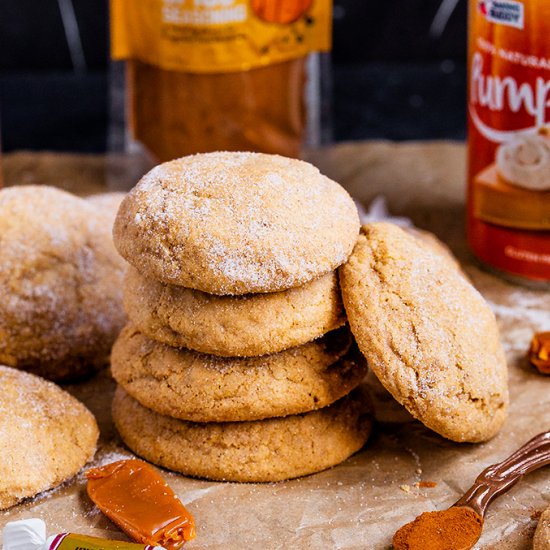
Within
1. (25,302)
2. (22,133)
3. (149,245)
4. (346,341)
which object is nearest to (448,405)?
(346,341)

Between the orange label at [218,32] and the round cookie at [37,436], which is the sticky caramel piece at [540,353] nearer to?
the round cookie at [37,436]

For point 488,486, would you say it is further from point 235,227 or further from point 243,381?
point 235,227

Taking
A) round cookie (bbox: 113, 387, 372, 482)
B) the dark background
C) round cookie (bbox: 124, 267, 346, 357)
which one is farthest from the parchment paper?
the dark background

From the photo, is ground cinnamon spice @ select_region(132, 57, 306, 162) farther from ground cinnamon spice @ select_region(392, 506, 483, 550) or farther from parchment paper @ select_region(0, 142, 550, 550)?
ground cinnamon spice @ select_region(392, 506, 483, 550)

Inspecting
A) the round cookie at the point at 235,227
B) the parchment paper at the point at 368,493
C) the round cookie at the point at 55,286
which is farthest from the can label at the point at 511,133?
the round cookie at the point at 55,286

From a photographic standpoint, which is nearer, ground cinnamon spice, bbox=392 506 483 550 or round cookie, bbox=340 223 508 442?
ground cinnamon spice, bbox=392 506 483 550

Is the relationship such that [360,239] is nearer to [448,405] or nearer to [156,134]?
[448,405]

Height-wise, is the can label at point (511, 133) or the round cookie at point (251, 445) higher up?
the can label at point (511, 133)

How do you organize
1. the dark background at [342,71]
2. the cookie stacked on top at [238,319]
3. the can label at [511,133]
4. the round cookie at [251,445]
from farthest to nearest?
the dark background at [342,71]
the can label at [511,133]
the round cookie at [251,445]
the cookie stacked on top at [238,319]
